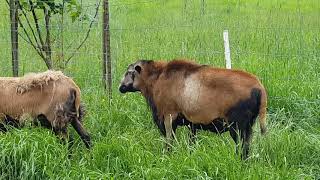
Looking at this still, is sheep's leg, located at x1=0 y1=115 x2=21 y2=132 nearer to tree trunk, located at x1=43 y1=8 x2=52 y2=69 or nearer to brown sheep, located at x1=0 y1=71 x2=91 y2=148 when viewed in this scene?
brown sheep, located at x1=0 y1=71 x2=91 y2=148

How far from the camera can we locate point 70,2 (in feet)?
28.6

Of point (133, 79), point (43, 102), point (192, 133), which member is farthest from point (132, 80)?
point (43, 102)

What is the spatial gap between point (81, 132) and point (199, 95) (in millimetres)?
1481

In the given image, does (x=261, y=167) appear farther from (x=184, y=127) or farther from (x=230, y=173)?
(x=184, y=127)

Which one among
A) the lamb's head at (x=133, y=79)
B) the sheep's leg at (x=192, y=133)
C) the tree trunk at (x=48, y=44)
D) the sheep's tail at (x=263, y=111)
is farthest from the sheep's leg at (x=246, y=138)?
the tree trunk at (x=48, y=44)

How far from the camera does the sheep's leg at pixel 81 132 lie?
718 centimetres

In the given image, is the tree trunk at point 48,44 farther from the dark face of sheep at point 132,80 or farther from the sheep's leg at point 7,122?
the sheep's leg at point 7,122

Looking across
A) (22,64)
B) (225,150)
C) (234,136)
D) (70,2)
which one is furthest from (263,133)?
(22,64)

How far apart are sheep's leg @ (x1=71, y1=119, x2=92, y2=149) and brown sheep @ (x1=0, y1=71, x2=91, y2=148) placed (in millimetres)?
107

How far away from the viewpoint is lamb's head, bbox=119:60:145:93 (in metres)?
7.58

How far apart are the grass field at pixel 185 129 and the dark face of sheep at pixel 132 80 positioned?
379 mm

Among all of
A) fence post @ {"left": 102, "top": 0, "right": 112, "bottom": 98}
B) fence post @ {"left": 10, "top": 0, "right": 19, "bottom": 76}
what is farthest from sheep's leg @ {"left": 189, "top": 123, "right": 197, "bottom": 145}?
fence post @ {"left": 10, "top": 0, "right": 19, "bottom": 76}

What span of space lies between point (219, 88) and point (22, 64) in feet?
13.5

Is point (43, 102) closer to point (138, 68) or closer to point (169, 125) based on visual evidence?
point (138, 68)
